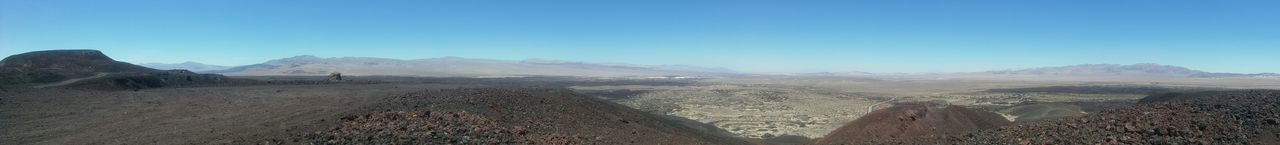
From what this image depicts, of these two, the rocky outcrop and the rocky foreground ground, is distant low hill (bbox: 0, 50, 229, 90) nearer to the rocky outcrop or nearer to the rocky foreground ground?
the rocky outcrop

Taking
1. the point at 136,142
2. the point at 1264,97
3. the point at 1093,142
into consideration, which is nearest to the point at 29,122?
the point at 136,142

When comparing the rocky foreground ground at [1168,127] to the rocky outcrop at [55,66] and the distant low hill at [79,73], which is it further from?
the rocky outcrop at [55,66]

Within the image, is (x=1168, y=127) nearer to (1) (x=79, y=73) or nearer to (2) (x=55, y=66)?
(1) (x=79, y=73)

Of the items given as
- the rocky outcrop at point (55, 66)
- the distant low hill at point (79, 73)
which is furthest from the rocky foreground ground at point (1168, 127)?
the rocky outcrop at point (55, 66)

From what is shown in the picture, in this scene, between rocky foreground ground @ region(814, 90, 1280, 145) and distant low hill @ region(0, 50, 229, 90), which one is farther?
distant low hill @ region(0, 50, 229, 90)

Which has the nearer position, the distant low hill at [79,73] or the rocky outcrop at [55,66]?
the distant low hill at [79,73]

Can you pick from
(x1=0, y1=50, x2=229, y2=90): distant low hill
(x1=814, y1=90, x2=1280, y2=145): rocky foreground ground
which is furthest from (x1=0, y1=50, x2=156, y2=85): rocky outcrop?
(x1=814, y1=90, x2=1280, y2=145): rocky foreground ground

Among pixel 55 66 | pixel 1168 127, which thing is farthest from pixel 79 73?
pixel 1168 127

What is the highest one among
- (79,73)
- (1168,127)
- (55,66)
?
(55,66)

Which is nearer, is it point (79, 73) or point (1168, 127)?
point (1168, 127)
